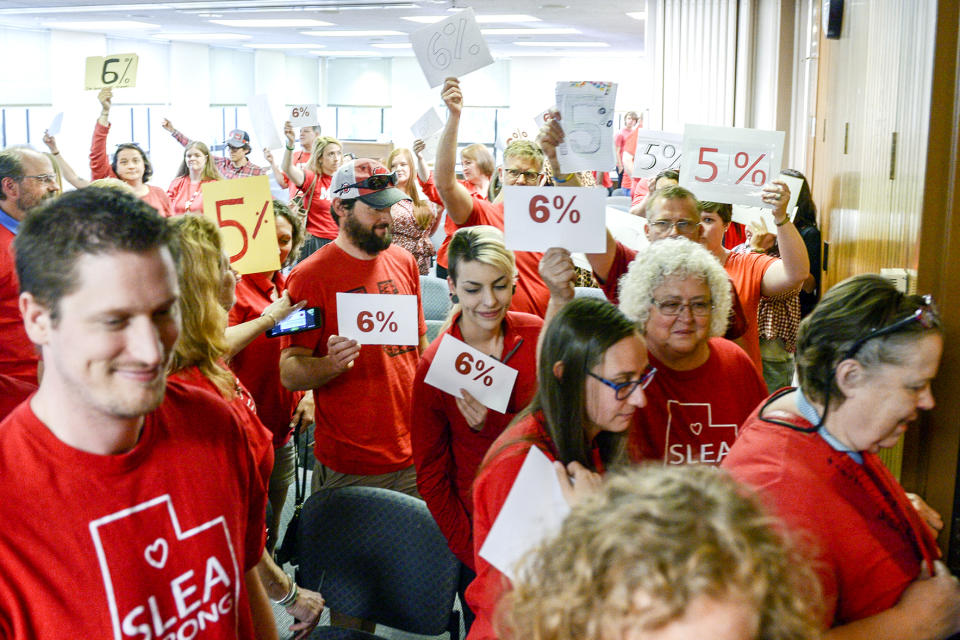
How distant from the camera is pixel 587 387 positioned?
1725 millimetres

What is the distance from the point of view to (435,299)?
454 cm

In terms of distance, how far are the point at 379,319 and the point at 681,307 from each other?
3.25 feet

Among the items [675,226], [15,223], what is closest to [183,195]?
[15,223]

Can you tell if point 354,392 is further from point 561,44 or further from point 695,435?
point 561,44

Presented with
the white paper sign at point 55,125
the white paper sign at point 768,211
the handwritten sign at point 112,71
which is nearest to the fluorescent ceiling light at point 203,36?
the white paper sign at point 55,125

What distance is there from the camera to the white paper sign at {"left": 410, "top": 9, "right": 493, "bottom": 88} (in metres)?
3.07

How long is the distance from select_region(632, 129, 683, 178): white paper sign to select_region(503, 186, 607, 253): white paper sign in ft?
6.88

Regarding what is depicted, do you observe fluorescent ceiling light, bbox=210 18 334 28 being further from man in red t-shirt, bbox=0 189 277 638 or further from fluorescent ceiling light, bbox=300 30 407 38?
man in red t-shirt, bbox=0 189 277 638

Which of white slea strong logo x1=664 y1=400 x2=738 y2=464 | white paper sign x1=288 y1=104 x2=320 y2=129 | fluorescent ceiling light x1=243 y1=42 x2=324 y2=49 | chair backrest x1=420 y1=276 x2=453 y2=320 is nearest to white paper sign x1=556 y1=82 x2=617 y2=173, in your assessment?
white slea strong logo x1=664 y1=400 x2=738 y2=464

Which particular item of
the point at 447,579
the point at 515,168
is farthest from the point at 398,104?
the point at 447,579

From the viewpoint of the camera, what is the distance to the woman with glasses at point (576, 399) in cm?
162

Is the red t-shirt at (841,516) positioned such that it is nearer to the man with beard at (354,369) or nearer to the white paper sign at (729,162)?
the man with beard at (354,369)

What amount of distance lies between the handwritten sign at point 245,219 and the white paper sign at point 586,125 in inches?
40.1

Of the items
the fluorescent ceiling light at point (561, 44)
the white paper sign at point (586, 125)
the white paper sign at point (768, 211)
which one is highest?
the fluorescent ceiling light at point (561, 44)
